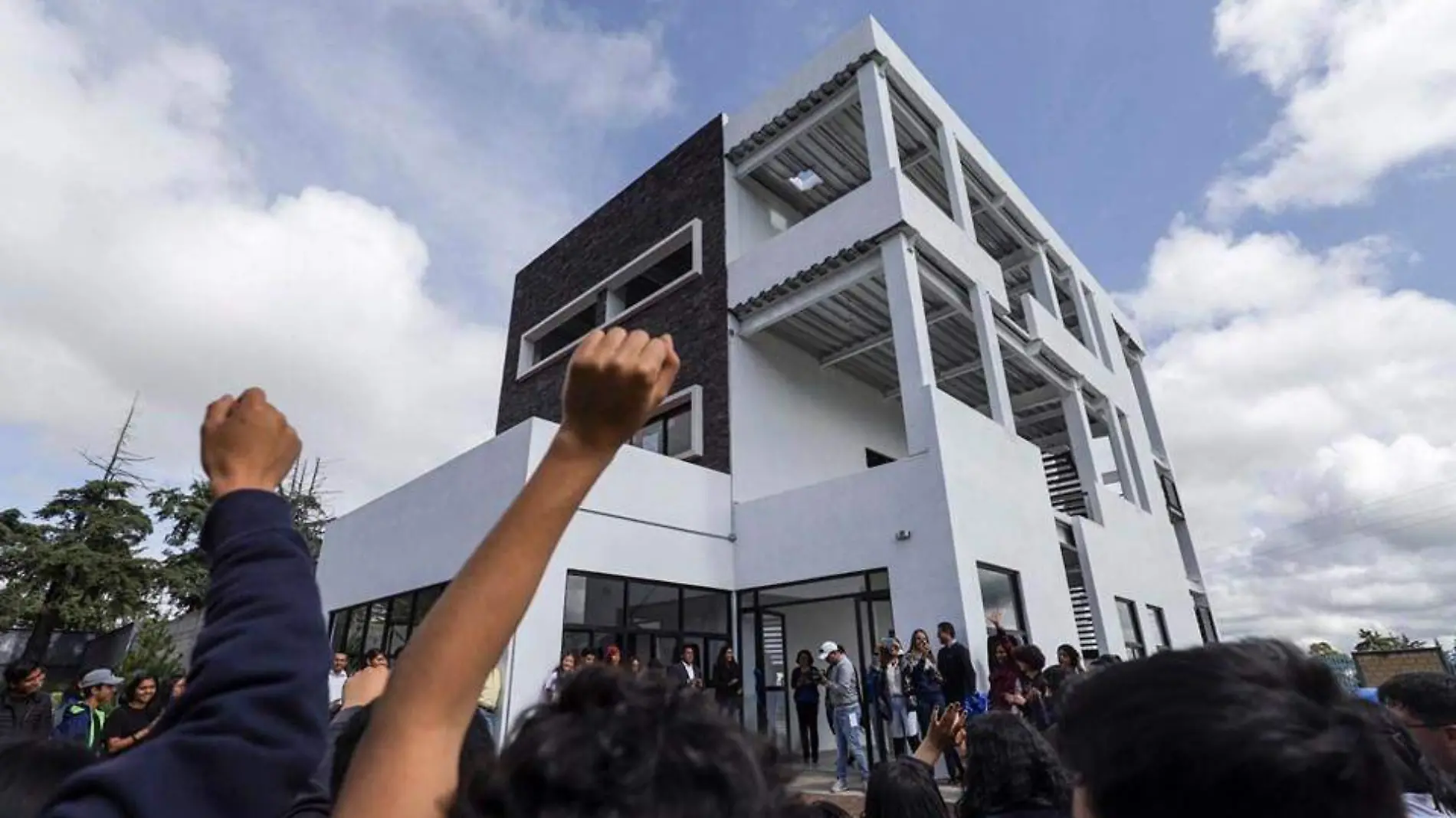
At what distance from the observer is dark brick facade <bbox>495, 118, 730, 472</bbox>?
11.4 meters

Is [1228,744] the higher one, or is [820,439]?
[820,439]

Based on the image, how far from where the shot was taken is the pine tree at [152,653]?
1337 centimetres

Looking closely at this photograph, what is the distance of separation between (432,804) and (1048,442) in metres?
17.5

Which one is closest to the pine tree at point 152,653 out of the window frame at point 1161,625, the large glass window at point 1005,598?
the large glass window at point 1005,598

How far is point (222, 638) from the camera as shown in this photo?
2.47 ft

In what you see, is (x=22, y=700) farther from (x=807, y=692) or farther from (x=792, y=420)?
(x=792, y=420)

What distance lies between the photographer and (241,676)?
728mm

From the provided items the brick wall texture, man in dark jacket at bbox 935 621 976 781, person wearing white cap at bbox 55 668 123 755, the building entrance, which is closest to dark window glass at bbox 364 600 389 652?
person wearing white cap at bbox 55 668 123 755

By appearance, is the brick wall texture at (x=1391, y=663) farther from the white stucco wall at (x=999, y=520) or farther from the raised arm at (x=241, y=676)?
the raised arm at (x=241, y=676)

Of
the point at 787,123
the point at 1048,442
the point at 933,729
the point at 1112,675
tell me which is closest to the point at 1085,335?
the point at 1048,442

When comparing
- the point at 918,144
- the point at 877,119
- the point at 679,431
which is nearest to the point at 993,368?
the point at 877,119

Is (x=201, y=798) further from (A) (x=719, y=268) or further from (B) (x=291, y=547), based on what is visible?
(A) (x=719, y=268)

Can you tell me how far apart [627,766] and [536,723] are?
0.12 meters

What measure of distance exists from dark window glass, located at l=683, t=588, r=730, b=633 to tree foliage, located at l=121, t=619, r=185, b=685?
9.72m
